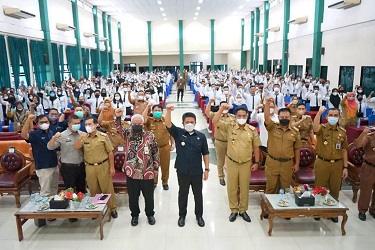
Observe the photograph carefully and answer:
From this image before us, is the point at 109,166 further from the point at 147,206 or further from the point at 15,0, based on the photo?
the point at 15,0

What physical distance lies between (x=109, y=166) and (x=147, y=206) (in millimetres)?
784

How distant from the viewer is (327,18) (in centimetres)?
1333

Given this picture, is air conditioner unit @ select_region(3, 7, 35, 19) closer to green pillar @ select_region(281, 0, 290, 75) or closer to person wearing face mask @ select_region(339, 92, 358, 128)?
person wearing face mask @ select_region(339, 92, 358, 128)

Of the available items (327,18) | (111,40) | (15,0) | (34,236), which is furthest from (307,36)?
(111,40)

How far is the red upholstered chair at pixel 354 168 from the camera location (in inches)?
195

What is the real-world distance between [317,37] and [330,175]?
11.6 m

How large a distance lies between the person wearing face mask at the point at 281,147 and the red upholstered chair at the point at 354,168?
1.31 m

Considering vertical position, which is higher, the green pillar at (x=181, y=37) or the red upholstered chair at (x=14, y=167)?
the green pillar at (x=181, y=37)

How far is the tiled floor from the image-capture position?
12.7 ft

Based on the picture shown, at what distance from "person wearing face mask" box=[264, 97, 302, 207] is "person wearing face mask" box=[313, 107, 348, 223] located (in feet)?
1.05

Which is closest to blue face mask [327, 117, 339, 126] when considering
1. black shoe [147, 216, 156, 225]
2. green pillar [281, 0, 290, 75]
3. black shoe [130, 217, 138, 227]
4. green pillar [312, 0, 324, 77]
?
black shoe [147, 216, 156, 225]

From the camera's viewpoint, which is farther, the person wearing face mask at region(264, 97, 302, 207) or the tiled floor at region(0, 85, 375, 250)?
the person wearing face mask at region(264, 97, 302, 207)

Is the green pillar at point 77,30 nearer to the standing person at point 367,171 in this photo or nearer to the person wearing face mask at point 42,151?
the person wearing face mask at point 42,151

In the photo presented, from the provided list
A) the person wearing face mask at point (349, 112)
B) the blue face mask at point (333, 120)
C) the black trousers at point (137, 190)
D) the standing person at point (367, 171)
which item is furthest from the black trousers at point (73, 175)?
the person wearing face mask at point (349, 112)
